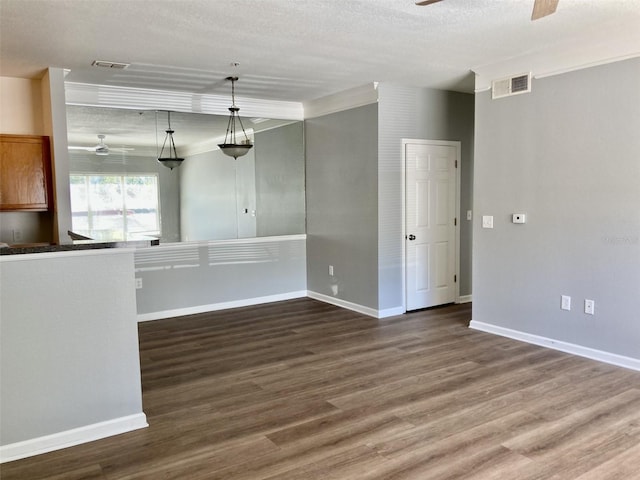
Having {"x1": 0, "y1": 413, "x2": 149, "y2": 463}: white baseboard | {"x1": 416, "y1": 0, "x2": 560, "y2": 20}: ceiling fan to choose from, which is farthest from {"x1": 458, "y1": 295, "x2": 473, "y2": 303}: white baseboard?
{"x1": 0, "y1": 413, "x2": 149, "y2": 463}: white baseboard

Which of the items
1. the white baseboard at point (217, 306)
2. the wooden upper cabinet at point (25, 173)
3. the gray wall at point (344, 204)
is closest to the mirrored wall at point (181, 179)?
the gray wall at point (344, 204)

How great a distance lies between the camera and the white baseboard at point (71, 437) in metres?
2.64

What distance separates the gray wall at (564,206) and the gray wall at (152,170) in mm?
3460

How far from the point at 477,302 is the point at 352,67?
8.84 feet

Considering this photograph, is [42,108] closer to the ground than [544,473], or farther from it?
farther from it

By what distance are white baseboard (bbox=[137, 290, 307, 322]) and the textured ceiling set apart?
2636 millimetres

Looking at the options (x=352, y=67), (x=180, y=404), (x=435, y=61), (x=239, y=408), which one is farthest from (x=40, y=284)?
(x=435, y=61)

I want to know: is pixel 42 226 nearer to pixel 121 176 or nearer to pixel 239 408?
pixel 121 176

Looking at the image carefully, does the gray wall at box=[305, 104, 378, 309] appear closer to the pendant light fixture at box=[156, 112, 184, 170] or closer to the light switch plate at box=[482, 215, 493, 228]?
the light switch plate at box=[482, 215, 493, 228]

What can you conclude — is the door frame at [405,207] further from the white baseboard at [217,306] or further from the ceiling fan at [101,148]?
the ceiling fan at [101,148]

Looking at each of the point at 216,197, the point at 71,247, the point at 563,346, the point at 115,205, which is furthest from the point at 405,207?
the point at 71,247

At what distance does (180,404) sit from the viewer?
335 cm

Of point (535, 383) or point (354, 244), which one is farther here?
point (354, 244)

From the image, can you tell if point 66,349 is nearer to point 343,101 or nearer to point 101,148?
point 101,148
